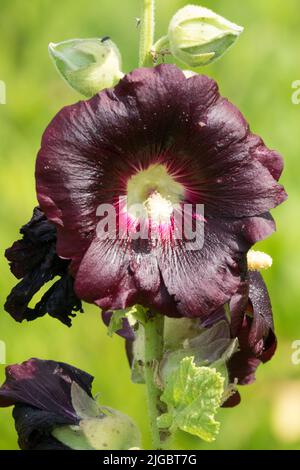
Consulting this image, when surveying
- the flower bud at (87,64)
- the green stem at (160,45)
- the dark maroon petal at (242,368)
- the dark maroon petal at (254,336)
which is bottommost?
the dark maroon petal at (242,368)

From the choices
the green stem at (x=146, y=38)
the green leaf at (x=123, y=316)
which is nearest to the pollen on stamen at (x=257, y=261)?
the green leaf at (x=123, y=316)

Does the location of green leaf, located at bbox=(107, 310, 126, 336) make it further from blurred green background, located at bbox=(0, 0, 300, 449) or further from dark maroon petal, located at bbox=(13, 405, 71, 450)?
blurred green background, located at bbox=(0, 0, 300, 449)

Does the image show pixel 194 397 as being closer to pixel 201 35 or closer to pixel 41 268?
pixel 41 268

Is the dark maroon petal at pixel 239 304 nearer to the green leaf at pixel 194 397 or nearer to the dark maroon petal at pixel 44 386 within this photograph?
the green leaf at pixel 194 397

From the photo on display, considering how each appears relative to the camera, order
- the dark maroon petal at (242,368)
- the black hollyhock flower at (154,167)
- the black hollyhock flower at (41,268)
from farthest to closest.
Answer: the dark maroon petal at (242,368)
the black hollyhock flower at (41,268)
the black hollyhock flower at (154,167)

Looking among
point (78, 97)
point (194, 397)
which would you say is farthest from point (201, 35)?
point (78, 97)

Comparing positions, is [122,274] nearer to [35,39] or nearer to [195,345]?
[195,345]
